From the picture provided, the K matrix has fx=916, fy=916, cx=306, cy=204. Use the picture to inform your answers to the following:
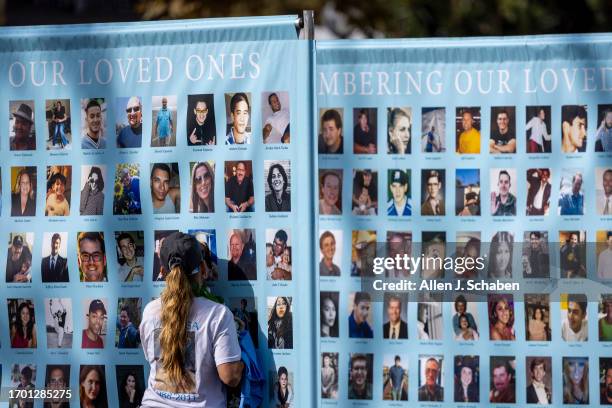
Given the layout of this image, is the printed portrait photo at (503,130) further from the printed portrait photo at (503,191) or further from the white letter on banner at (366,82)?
the white letter on banner at (366,82)

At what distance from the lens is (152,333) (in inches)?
154

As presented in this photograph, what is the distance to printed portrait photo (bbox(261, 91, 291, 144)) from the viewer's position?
159 inches

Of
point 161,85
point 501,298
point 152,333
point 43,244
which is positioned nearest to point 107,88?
point 161,85

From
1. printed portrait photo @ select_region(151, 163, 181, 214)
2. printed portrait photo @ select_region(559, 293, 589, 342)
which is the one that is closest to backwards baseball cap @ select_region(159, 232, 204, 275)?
printed portrait photo @ select_region(151, 163, 181, 214)

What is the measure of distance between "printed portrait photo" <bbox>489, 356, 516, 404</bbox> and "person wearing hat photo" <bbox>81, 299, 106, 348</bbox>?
5.79 ft

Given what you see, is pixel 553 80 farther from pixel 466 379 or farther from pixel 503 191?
pixel 466 379

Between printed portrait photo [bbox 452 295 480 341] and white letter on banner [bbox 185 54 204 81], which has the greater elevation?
white letter on banner [bbox 185 54 204 81]

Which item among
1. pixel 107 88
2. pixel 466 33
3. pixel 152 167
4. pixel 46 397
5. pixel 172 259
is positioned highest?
pixel 466 33

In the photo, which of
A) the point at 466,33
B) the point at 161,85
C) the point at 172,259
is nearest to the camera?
the point at 172,259

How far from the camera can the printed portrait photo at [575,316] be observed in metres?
3.99

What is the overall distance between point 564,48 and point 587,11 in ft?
23.7

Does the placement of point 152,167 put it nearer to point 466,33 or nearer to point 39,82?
point 39,82

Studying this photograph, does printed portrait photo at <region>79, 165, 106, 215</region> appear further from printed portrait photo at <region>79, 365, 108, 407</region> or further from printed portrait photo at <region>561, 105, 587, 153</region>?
printed portrait photo at <region>561, 105, 587, 153</region>

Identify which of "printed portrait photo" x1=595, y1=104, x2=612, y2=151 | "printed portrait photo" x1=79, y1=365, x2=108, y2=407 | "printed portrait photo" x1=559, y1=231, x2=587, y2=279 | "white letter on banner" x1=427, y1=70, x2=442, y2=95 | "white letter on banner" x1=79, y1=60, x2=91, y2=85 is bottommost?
"printed portrait photo" x1=79, y1=365, x2=108, y2=407
